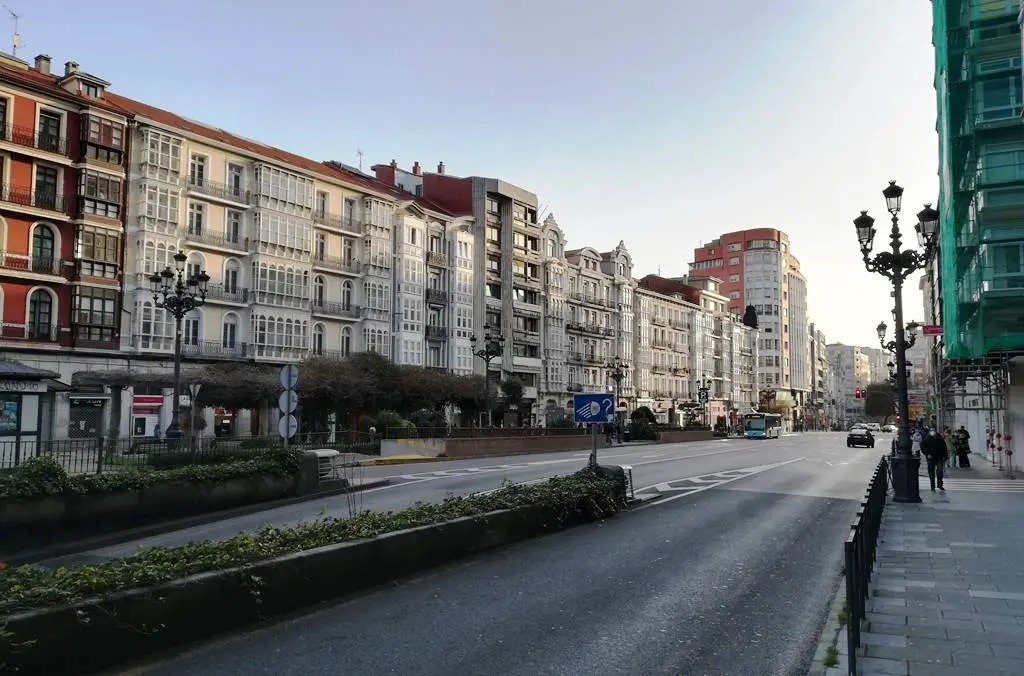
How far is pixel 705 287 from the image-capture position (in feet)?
390

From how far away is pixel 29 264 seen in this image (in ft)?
137

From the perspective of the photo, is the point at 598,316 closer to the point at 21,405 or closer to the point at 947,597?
the point at 21,405

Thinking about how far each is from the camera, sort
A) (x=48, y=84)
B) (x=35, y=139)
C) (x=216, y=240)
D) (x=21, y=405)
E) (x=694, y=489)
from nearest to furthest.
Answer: (x=21, y=405), (x=694, y=489), (x=35, y=139), (x=48, y=84), (x=216, y=240)

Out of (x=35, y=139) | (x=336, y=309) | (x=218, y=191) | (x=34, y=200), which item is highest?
(x=35, y=139)

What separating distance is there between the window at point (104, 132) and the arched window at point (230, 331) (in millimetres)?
11703

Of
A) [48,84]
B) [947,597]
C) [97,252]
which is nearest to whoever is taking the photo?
[947,597]

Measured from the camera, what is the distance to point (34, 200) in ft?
139

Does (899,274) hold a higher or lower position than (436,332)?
lower

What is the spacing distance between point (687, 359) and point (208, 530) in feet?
328

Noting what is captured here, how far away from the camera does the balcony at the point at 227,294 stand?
162 feet

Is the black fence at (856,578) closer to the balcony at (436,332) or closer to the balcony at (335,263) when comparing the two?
the balcony at (335,263)

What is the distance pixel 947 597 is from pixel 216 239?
48.1m

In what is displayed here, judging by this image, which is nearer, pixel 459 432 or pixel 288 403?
pixel 288 403

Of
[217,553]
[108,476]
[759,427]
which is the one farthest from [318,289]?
[217,553]
